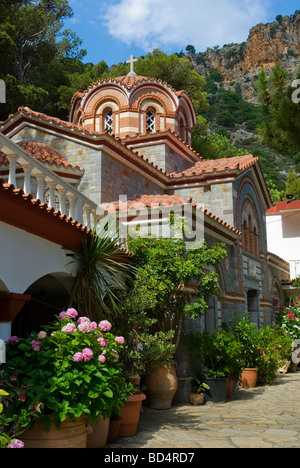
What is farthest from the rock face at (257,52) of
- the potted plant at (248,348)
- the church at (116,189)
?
the potted plant at (248,348)

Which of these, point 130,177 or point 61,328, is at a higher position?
point 130,177

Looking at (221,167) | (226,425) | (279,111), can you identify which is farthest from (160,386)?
(221,167)

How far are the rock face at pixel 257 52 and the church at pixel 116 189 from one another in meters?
85.8

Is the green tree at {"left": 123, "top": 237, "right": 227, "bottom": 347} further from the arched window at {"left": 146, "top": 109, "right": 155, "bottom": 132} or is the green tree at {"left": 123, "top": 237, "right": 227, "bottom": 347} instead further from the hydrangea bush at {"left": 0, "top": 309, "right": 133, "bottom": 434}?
the arched window at {"left": 146, "top": 109, "right": 155, "bottom": 132}

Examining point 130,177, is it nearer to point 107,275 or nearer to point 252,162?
point 252,162

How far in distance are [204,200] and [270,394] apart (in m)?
6.42

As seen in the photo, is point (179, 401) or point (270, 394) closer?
point (179, 401)

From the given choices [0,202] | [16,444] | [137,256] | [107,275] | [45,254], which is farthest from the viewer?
[137,256]

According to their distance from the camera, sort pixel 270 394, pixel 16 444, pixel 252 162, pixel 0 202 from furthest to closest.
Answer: pixel 252 162, pixel 270 394, pixel 0 202, pixel 16 444

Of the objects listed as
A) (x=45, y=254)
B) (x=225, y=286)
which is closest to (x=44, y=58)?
(x=225, y=286)

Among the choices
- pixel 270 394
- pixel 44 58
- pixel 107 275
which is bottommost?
pixel 270 394

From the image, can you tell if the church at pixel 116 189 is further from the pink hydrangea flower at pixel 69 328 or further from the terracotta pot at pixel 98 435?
the terracotta pot at pixel 98 435

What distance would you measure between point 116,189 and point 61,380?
8731 mm

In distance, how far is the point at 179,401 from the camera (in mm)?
10109
